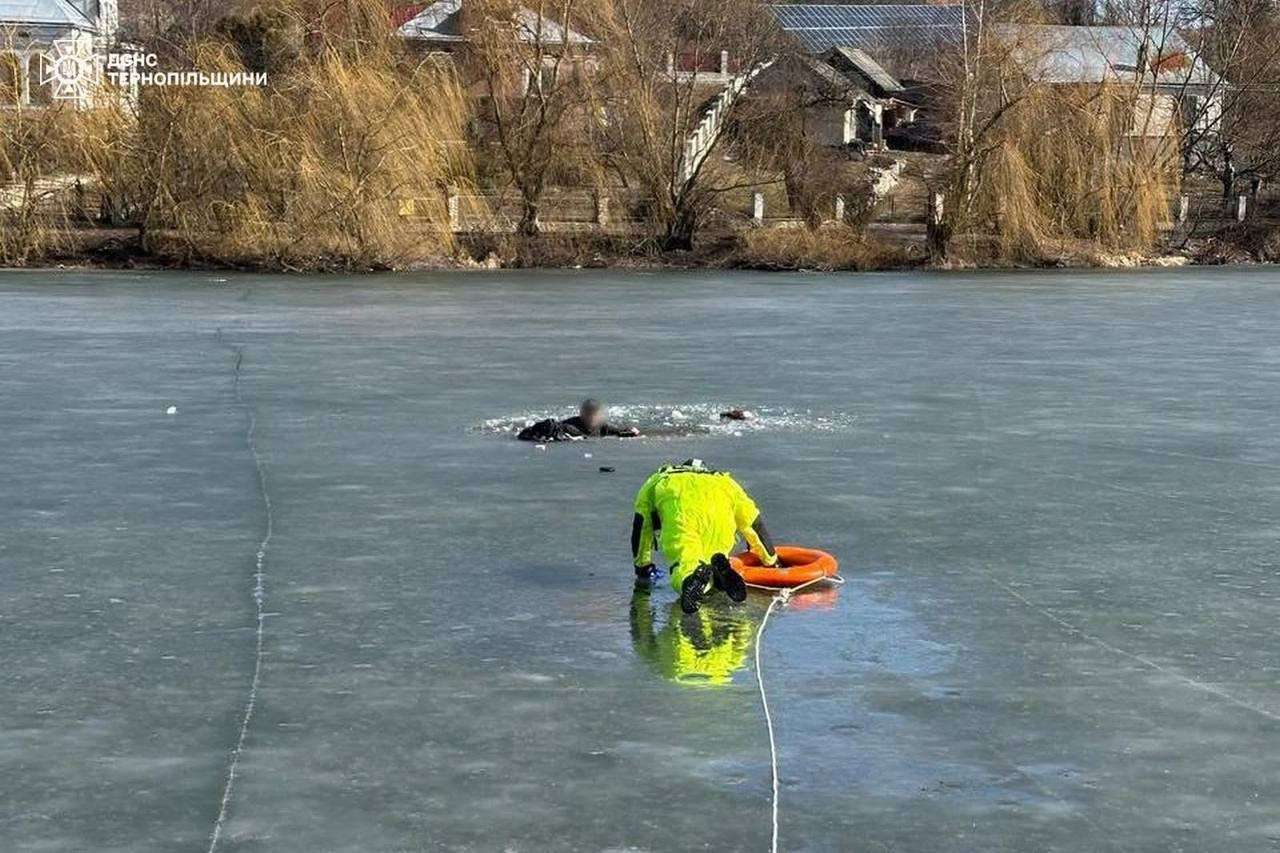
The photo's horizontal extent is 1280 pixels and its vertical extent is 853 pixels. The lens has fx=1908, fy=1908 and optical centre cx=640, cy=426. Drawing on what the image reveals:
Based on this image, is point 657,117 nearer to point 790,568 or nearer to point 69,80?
point 69,80

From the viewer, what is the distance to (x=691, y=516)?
9.55 meters

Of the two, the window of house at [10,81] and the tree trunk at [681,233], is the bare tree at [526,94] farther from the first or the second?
the window of house at [10,81]

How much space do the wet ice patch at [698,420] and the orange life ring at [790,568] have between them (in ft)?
18.3

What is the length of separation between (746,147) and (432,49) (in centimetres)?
876

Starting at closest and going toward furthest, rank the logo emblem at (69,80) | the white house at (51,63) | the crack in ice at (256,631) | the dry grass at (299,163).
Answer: the crack in ice at (256,631) → the dry grass at (299,163) → the white house at (51,63) → the logo emblem at (69,80)

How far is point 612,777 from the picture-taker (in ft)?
22.6

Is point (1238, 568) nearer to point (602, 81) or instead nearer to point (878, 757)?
point (878, 757)

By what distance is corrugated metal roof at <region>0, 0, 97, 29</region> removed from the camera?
76938 mm

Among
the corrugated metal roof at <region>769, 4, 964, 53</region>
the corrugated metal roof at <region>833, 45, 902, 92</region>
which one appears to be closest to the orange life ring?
the corrugated metal roof at <region>833, 45, 902, 92</region>

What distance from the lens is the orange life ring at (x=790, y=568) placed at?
9.81 m

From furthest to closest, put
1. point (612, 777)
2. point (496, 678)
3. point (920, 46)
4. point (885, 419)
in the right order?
point (920, 46) < point (885, 419) < point (496, 678) < point (612, 777)

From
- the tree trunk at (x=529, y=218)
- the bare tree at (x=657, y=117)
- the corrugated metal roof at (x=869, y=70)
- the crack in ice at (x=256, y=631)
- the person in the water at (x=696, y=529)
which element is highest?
the corrugated metal roof at (x=869, y=70)

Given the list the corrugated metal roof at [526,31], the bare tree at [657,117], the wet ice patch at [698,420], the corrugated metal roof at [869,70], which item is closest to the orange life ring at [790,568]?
the wet ice patch at [698,420]

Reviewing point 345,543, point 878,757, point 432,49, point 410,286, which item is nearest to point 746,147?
point 432,49
